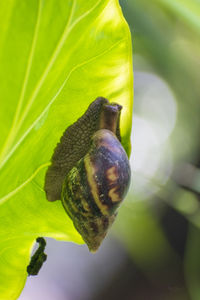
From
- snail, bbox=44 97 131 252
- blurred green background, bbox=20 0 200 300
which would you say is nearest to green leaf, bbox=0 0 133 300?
snail, bbox=44 97 131 252

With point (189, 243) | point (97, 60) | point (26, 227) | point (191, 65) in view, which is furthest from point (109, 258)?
point (97, 60)

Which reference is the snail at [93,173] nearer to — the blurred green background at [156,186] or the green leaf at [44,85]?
the green leaf at [44,85]

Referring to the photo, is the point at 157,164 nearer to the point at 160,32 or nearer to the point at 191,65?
the point at 191,65

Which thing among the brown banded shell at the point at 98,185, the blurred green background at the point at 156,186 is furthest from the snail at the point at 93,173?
the blurred green background at the point at 156,186

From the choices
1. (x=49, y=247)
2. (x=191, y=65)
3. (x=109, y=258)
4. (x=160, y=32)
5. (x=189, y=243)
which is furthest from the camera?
(x=109, y=258)

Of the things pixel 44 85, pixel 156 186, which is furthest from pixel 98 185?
pixel 156 186

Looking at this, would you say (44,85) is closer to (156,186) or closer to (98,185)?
(98,185)
